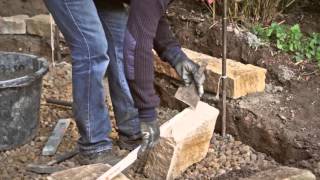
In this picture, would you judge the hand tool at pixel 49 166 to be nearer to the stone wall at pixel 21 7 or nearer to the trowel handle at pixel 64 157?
the trowel handle at pixel 64 157

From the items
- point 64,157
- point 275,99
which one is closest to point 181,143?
point 64,157

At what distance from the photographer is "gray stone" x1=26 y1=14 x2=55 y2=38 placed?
4.73 m

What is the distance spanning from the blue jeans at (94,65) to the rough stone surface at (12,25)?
5.91 ft

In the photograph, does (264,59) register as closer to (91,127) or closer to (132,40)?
(91,127)

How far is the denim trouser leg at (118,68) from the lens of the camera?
3.05 m

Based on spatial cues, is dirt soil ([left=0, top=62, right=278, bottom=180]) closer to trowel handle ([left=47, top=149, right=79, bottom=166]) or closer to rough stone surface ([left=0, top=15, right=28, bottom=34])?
trowel handle ([left=47, top=149, right=79, bottom=166])

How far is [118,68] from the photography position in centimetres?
318

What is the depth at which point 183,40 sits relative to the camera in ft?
13.8

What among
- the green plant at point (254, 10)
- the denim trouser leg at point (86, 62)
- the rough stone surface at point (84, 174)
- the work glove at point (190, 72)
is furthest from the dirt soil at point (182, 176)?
the green plant at point (254, 10)

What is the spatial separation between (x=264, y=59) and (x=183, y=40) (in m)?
0.64

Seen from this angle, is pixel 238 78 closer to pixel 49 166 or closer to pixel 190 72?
pixel 190 72

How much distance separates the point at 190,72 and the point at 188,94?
120 millimetres

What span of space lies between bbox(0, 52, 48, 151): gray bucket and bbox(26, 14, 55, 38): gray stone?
1.17 meters

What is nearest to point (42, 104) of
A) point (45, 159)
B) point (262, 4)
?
point (45, 159)
